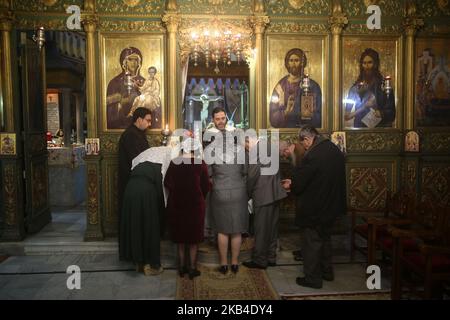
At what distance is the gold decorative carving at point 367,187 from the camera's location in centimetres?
678

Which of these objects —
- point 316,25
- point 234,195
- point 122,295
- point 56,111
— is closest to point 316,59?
point 316,25

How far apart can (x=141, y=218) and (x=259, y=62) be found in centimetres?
316

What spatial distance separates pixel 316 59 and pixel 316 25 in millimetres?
539

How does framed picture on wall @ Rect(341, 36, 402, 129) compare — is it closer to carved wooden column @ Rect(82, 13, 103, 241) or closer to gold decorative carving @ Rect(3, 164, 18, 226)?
carved wooden column @ Rect(82, 13, 103, 241)

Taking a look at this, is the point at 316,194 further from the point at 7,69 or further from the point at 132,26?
the point at 7,69

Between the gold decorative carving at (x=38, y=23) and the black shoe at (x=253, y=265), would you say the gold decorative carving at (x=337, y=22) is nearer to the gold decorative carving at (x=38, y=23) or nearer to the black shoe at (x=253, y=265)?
the black shoe at (x=253, y=265)

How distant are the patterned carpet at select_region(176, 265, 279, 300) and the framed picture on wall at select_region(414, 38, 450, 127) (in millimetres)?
4014

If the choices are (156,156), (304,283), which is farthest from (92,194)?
(304,283)

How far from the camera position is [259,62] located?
21.1 feet

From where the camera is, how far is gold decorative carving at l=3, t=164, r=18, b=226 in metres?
6.20

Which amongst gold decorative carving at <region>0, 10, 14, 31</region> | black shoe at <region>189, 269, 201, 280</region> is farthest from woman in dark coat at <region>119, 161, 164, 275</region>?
gold decorative carving at <region>0, 10, 14, 31</region>

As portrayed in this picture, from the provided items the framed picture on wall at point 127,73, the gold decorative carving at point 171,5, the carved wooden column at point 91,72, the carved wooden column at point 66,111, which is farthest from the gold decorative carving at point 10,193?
the carved wooden column at point 66,111

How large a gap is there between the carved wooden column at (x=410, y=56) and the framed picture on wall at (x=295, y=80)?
1.33 m

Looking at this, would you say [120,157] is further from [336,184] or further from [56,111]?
[56,111]
